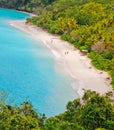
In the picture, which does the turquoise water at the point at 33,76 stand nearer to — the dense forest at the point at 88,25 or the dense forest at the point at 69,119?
the dense forest at the point at 88,25

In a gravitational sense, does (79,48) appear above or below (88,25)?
below

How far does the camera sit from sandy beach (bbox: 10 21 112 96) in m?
51.2

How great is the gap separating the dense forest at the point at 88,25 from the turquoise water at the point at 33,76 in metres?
6.72

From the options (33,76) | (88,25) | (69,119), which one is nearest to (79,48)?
(88,25)

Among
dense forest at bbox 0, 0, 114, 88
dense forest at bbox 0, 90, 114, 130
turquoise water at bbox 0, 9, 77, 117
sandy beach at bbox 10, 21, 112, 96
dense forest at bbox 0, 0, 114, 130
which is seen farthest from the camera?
dense forest at bbox 0, 0, 114, 88

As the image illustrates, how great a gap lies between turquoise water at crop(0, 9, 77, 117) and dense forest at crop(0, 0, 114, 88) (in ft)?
22.1

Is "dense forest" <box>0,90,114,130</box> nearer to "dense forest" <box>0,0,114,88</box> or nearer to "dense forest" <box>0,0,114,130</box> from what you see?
"dense forest" <box>0,0,114,130</box>

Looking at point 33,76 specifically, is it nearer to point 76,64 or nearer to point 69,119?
point 76,64

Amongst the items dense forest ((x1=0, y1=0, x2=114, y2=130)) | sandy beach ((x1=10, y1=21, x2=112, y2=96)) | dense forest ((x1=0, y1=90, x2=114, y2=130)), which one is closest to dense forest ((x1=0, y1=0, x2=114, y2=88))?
dense forest ((x1=0, y1=0, x2=114, y2=130))

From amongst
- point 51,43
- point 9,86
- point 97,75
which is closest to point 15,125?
point 9,86

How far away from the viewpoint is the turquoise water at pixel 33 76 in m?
43.9

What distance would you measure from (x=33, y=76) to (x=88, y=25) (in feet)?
119

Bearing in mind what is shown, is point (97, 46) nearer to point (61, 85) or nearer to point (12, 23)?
point (61, 85)

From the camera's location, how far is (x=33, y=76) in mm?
54438
